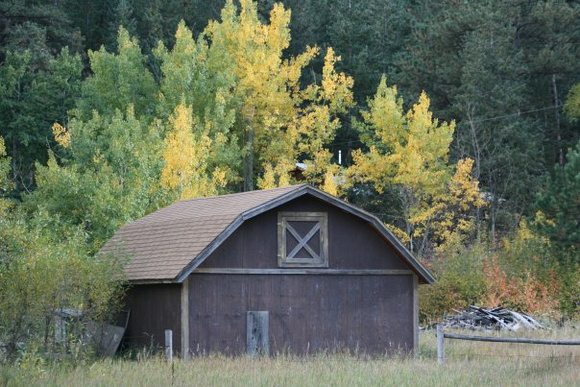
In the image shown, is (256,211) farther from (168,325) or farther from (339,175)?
(339,175)

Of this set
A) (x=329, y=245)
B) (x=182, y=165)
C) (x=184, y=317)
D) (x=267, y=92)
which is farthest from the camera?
(x=267, y=92)

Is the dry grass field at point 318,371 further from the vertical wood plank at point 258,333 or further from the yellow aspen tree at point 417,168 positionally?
the yellow aspen tree at point 417,168

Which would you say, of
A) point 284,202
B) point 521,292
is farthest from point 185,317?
point 521,292

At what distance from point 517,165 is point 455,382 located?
3879 centimetres

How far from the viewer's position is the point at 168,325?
29.7m

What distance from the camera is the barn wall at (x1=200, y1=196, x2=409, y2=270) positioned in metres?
29.7

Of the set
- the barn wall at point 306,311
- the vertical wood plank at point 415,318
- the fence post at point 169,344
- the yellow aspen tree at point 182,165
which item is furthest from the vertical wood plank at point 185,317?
the yellow aspen tree at point 182,165

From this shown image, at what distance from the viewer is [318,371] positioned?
24812mm

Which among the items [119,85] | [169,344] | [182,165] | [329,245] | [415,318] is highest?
[119,85]

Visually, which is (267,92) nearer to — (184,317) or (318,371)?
(184,317)

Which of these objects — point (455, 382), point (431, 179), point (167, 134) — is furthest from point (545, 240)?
point (455, 382)

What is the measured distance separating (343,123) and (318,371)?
146 feet

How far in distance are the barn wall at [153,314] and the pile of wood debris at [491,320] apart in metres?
12.5

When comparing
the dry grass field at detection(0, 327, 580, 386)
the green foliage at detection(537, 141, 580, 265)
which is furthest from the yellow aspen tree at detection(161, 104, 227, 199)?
the dry grass field at detection(0, 327, 580, 386)
